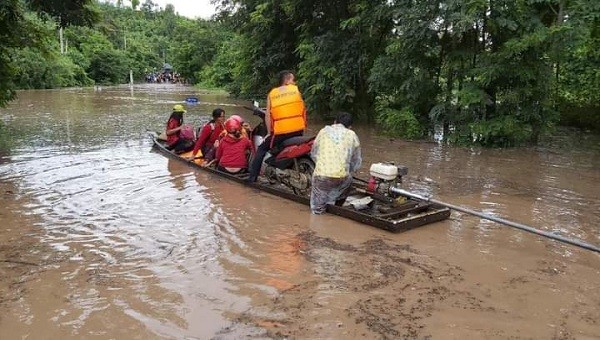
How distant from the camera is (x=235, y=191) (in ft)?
26.8

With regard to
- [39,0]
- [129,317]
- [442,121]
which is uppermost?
[39,0]

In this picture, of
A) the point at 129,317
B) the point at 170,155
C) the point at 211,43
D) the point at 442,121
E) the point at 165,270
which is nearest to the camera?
the point at 129,317

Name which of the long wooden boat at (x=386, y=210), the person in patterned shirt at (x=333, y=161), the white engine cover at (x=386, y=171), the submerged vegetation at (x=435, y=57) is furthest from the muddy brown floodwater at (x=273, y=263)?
the submerged vegetation at (x=435, y=57)

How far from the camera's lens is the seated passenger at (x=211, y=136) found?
952 centimetres

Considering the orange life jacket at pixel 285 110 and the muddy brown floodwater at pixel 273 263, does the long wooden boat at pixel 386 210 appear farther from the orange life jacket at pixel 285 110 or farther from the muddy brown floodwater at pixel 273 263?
the orange life jacket at pixel 285 110

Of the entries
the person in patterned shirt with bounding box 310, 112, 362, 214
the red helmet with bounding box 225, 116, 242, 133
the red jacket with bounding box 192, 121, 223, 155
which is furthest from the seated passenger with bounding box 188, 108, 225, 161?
the person in patterned shirt with bounding box 310, 112, 362, 214

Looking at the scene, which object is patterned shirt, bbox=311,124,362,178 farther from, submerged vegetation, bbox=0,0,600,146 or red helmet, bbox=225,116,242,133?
submerged vegetation, bbox=0,0,600,146

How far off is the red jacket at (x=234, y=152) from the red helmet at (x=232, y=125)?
216 mm

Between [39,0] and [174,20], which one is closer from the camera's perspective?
[39,0]

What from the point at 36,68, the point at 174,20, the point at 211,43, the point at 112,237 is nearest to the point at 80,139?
the point at 112,237

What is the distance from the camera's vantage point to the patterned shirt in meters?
6.53

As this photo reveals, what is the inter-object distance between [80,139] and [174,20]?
89.4 meters

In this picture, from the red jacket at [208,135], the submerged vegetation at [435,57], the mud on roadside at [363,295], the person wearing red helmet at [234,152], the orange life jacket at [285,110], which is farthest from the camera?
the submerged vegetation at [435,57]

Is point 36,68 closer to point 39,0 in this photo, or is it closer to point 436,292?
point 39,0
